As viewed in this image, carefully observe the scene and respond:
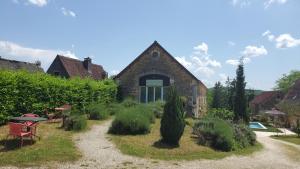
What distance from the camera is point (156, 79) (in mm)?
29703

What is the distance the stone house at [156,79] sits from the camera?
28.7 meters

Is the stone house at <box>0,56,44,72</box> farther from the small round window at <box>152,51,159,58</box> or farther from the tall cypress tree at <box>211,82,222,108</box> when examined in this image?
the tall cypress tree at <box>211,82,222,108</box>

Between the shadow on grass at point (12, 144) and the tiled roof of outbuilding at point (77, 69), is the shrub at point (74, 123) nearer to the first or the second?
the shadow on grass at point (12, 144)

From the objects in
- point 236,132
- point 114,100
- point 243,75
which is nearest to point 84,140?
point 236,132

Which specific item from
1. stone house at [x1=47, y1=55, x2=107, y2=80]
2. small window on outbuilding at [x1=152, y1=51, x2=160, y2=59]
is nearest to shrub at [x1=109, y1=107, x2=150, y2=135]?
small window on outbuilding at [x1=152, y1=51, x2=160, y2=59]

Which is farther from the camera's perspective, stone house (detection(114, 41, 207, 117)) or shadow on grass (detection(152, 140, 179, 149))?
stone house (detection(114, 41, 207, 117))

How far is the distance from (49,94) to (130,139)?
7364 millimetres

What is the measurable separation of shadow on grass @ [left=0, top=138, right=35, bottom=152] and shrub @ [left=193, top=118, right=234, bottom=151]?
792cm

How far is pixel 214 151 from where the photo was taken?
1393 centimetres

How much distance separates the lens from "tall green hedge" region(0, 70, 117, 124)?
49.2 ft

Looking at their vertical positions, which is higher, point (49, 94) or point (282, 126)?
point (49, 94)

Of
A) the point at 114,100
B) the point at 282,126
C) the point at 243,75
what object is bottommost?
the point at 282,126

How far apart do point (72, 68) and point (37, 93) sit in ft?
77.1

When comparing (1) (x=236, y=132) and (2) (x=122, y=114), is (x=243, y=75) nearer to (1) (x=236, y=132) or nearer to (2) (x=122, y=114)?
(1) (x=236, y=132)
